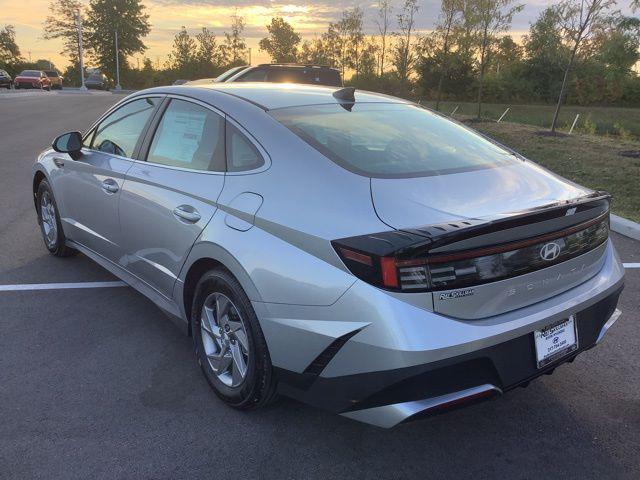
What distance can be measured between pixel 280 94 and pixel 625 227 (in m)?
4.66

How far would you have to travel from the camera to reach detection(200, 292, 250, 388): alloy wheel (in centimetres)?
288

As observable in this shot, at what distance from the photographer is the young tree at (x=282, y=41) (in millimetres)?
49625

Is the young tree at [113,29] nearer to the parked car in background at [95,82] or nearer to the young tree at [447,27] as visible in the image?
the parked car in background at [95,82]

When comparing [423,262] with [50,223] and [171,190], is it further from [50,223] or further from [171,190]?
[50,223]

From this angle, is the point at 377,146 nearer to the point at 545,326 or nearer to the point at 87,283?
the point at 545,326

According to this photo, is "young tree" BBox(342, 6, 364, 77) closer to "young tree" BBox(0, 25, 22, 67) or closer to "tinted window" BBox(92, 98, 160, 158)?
"tinted window" BBox(92, 98, 160, 158)

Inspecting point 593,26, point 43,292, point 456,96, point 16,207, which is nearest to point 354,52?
point 456,96

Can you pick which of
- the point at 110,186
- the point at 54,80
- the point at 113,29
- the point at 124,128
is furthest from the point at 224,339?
the point at 113,29

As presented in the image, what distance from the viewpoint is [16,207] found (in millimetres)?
7203

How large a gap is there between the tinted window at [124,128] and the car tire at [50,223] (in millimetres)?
955

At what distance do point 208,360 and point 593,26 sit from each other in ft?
48.4

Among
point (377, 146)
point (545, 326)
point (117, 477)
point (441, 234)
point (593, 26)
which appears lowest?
point (117, 477)

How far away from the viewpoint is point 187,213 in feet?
10.1

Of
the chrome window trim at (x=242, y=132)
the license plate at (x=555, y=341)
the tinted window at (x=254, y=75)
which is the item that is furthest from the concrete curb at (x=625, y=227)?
the tinted window at (x=254, y=75)
